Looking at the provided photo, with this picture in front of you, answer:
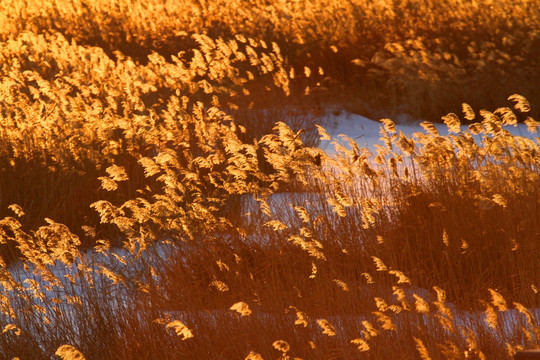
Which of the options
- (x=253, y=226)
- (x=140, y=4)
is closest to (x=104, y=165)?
(x=253, y=226)

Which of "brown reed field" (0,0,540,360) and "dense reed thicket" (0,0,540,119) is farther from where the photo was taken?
"dense reed thicket" (0,0,540,119)

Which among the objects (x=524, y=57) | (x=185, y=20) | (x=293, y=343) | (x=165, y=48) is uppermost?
(x=185, y=20)

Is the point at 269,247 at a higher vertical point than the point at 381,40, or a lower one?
lower

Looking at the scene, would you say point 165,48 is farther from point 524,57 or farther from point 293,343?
point 293,343

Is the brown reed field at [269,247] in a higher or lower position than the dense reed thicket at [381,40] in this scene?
lower

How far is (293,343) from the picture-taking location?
302 cm

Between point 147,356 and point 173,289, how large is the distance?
0.48 metres

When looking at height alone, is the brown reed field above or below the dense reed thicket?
below

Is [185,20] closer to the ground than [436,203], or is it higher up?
higher up

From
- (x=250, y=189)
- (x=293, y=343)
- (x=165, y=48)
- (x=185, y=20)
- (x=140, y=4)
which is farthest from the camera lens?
(x=140, y=4)

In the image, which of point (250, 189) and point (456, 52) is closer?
point (250, 189)

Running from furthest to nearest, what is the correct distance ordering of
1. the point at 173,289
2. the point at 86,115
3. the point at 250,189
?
the point at 86,115 < the point at 250,189 < the point at 173,289

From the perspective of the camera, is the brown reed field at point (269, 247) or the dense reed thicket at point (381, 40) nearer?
the brown reed field at point (269, 247)

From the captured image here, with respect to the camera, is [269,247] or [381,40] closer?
[269,247]
